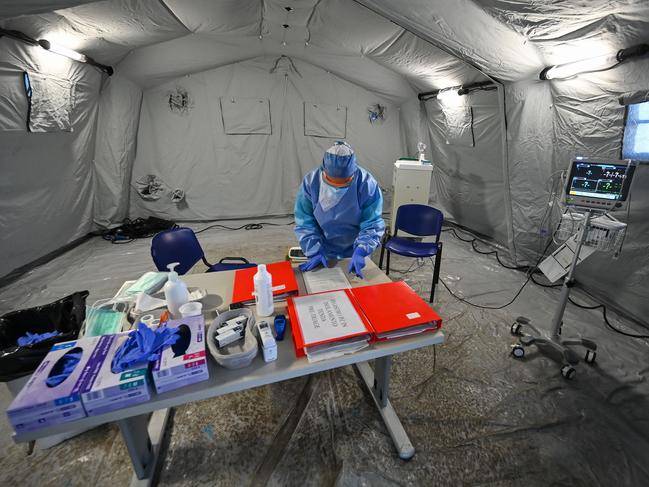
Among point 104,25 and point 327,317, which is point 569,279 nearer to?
point 327,317

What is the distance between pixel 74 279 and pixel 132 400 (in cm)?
286

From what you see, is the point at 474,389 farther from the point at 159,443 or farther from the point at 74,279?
the point at 74,279

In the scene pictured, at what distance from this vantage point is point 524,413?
150 centimetres

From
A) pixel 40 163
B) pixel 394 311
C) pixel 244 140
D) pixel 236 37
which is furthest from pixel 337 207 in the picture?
pixel 244 140

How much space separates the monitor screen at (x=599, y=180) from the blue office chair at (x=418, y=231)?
0.95 m

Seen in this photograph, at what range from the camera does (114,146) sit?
3840 millimetres

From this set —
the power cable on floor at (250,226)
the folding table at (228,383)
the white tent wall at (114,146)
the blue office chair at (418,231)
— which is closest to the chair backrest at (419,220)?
the blue office chair at (418,231)

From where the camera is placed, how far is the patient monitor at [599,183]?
1.51 meters

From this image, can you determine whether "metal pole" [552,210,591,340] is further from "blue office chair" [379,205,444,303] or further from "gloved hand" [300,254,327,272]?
"gloved hand" [300,254,327,272]

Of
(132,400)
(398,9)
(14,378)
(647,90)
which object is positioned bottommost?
(14,378)

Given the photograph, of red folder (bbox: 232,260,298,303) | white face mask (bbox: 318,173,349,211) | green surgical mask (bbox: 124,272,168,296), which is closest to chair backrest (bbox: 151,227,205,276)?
green surgical mask (bbox: 124,272,168,296)

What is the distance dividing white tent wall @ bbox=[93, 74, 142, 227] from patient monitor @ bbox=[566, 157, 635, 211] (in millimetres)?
4775

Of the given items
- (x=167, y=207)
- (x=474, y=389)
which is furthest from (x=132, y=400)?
(x=167, y=207)

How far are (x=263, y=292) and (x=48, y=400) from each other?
0.59m
